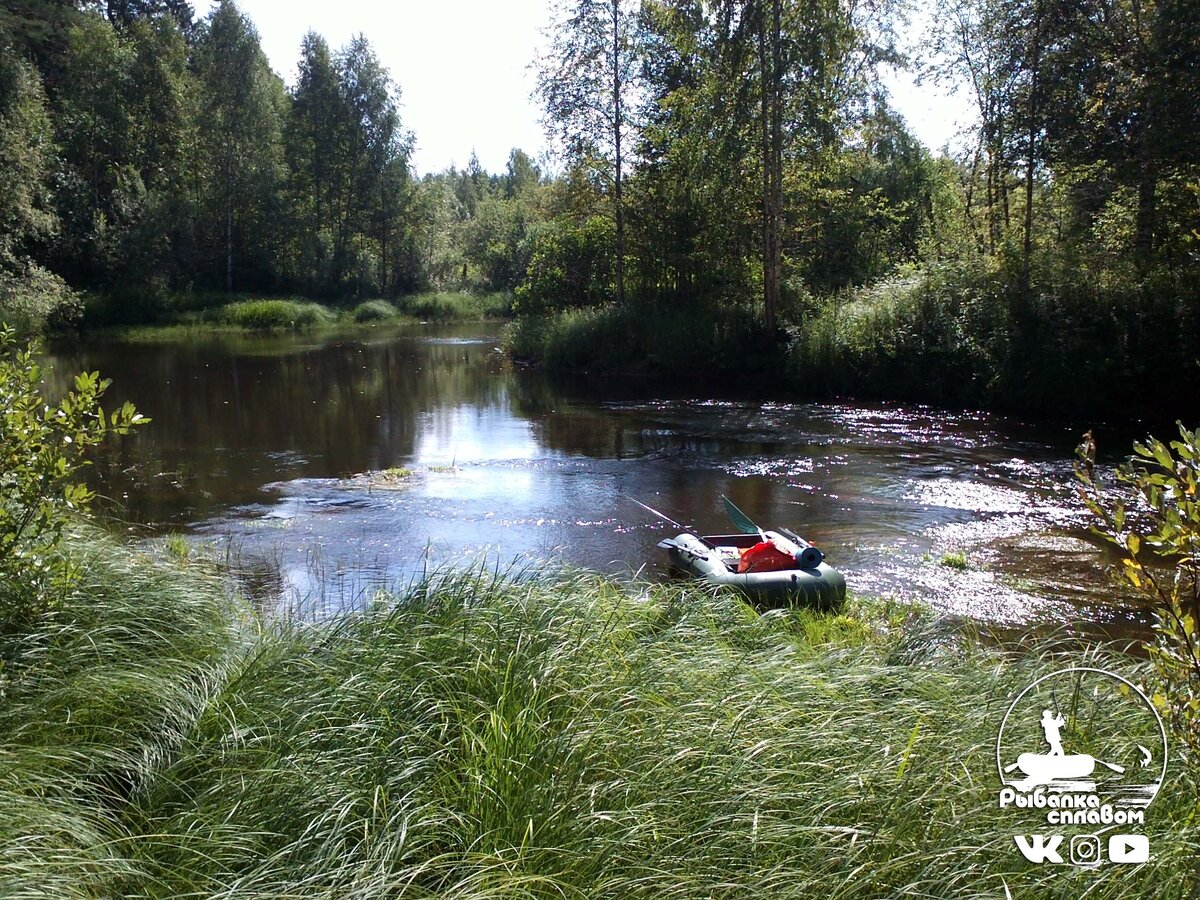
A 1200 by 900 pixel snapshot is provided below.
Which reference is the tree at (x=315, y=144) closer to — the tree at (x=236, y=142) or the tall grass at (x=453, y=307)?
the tree at (x=236, y=142)

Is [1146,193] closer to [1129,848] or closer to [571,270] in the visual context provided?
[571,270]

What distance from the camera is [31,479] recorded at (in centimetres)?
419

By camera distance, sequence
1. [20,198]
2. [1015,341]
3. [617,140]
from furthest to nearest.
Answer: [20,198] → [617,140] → [1015,341]

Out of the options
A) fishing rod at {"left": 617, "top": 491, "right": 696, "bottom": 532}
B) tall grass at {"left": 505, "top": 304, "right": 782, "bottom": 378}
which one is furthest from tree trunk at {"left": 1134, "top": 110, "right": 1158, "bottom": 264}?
fishing rod at {"left": 617, "top": 491, "right": 696, "bottom": 532}

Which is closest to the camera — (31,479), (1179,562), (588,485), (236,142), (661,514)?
(1179,562)

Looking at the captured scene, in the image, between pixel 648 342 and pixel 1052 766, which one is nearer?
pixel 1052 766

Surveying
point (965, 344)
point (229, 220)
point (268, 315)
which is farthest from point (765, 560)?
point (229, 220)

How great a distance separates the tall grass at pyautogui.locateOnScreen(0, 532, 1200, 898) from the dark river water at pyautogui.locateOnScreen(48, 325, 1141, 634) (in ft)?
5.05

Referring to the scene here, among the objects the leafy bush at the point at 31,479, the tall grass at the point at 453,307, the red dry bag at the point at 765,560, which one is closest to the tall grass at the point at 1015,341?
the red dry bag at the point at 765,560

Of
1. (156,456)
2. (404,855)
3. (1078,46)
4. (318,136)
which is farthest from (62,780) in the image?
(318,136)

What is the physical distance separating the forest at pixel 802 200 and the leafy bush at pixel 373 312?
6614 mm

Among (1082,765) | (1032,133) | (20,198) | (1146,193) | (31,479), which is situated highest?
(20,198)

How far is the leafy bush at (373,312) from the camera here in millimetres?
44812

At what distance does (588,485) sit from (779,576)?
17.9 feet
